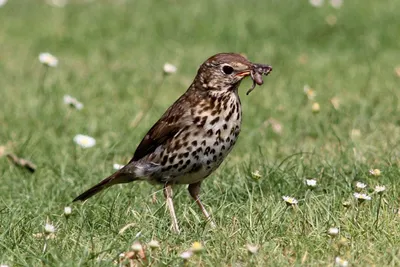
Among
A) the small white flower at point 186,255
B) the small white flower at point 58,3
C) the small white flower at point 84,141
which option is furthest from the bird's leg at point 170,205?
the small white flower at point 58,3

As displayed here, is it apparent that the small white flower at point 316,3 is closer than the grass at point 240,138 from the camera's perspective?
No

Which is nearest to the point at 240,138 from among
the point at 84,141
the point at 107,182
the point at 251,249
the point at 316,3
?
the point at 84,141

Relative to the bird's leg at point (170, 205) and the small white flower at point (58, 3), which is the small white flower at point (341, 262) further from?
the small white flower at point (58, 3)

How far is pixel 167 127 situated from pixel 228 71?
0.53 metres

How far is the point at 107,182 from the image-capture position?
5.61m

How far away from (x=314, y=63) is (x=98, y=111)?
2664mm

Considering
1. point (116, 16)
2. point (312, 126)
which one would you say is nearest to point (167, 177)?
point (312, 126)

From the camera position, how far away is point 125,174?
561cm

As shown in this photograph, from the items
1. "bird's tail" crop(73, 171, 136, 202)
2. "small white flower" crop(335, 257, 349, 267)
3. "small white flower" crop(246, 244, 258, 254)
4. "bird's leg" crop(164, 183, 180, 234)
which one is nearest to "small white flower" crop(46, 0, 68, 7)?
"bird's tail" crop(73, 171, 136, 202)

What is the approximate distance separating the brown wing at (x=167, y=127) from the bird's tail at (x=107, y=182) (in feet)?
0.45

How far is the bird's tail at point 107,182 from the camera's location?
18.4 ft

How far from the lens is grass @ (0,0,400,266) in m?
4.72

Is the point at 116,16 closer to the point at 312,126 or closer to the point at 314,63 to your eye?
the point at 314,63

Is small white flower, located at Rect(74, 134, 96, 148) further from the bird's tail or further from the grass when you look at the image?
the bird's tail
